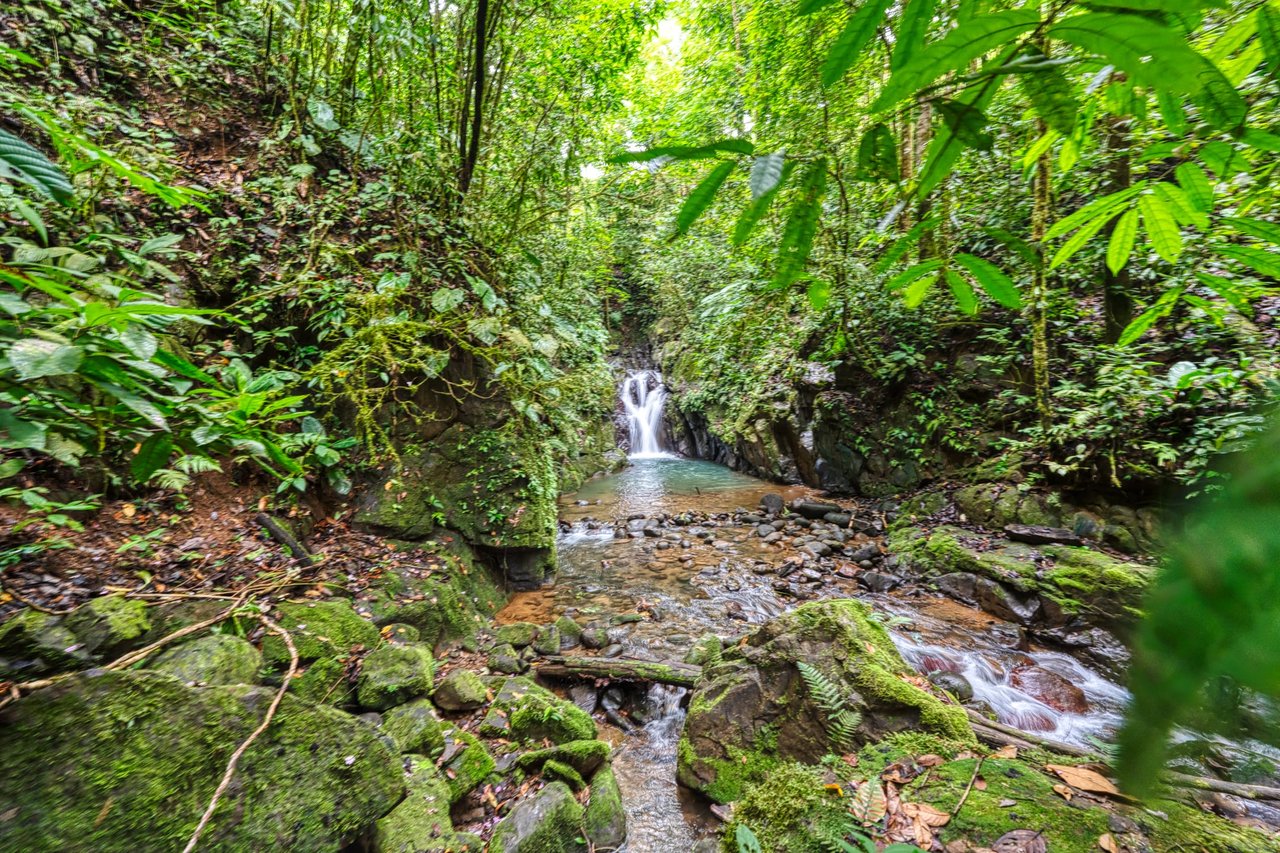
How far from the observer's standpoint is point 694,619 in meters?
5.21

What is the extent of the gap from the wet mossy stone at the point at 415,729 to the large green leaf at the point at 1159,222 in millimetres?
3646

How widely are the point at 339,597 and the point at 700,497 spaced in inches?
308

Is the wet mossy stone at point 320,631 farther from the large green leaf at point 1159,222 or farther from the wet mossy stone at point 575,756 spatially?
the large green leaf at point 1159,222

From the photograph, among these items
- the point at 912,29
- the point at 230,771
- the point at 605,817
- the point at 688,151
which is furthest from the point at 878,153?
the point at 605,817

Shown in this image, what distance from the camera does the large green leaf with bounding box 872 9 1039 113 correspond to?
712 millimetres

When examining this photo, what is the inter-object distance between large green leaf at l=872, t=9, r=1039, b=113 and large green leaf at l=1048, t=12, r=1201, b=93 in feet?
0.18

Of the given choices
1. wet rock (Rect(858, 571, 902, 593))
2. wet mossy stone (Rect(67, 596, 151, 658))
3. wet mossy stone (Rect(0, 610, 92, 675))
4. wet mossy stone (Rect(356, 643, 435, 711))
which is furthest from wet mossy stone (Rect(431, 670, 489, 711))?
wet rock (Rect(858, 571, 902, 593))

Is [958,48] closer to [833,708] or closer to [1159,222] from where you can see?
[1159,222]

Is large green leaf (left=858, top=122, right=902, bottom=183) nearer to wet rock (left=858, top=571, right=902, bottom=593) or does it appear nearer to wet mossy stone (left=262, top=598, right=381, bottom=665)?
wet mossy stone (left=262, top=598, right=381, bottom=665)


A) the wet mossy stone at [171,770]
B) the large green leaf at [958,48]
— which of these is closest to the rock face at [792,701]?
the wet mossy stone at [171,770]

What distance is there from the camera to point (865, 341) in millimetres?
7605

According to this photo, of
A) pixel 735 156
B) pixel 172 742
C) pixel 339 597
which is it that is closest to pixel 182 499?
pixel 339 597

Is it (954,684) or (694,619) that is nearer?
(954,684)

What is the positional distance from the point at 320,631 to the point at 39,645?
117 centimetres
